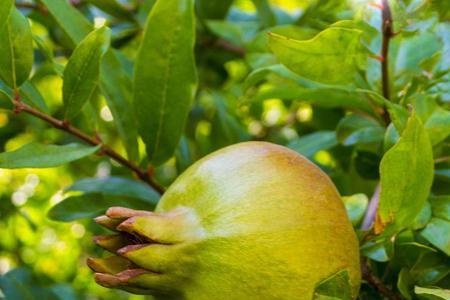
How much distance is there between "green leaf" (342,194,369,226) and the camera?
1.05m

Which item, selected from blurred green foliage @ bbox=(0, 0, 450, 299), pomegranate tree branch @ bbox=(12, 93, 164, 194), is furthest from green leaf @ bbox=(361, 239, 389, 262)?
pomegranate tree branch @ bbox=(12, 93, 164, 194)

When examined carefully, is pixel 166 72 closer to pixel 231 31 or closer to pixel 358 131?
pixel 358 131

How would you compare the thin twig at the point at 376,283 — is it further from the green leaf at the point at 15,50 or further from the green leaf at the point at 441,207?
the green leaf at the point at 15,50

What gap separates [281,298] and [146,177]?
1.51ft

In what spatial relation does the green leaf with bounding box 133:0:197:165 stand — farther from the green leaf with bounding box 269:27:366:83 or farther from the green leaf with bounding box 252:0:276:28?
the green leaf with bounding box 252:0:276:28

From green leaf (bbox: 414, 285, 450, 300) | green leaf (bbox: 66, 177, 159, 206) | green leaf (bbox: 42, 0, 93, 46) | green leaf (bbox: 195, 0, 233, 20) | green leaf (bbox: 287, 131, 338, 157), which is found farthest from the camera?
green leaf (bbox: 195, 0, 233, 20)

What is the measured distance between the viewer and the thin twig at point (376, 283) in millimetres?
1007

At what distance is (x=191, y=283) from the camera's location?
2.86 ft

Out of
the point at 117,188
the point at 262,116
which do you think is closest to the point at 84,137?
the point at 117,188

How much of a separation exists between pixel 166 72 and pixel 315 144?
405mm

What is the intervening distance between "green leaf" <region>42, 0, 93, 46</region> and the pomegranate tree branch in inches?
5.3

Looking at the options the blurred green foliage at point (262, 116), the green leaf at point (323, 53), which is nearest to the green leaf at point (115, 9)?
the blurred green foliage at point (262, 116)

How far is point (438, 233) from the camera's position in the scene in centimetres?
98

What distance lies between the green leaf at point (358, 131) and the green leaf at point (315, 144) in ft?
0.52
